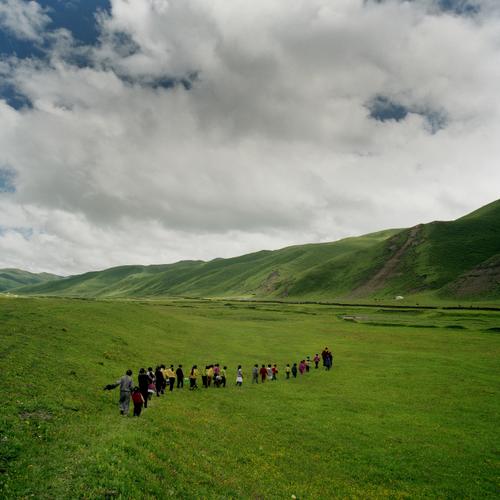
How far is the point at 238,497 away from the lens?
58.4 feet

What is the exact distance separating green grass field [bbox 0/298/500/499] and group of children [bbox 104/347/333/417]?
1.22 meters

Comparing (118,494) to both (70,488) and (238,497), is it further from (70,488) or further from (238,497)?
(238,497)

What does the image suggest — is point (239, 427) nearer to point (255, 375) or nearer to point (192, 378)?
point (192, 378)

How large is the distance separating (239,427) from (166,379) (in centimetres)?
1277

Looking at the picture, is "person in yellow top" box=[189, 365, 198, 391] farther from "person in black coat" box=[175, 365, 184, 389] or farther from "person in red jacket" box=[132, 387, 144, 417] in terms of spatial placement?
"person in red jacket" box=[132, 387, 144, 417]

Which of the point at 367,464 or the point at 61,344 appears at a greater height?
the point at 61,344

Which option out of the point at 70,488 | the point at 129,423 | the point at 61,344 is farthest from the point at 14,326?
the point at 70,488

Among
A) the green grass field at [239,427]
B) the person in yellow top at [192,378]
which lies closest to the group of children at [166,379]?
the person in yellow top at [192,378]

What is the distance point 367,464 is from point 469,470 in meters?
6.30

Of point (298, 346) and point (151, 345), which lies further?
point (298, 346)

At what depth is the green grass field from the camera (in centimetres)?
1717

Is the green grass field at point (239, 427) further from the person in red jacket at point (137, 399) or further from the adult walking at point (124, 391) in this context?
the person in red jacket at point (137, 399)

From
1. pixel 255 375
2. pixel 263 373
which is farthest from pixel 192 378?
pixel 263 373

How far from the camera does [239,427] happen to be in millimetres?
28125
